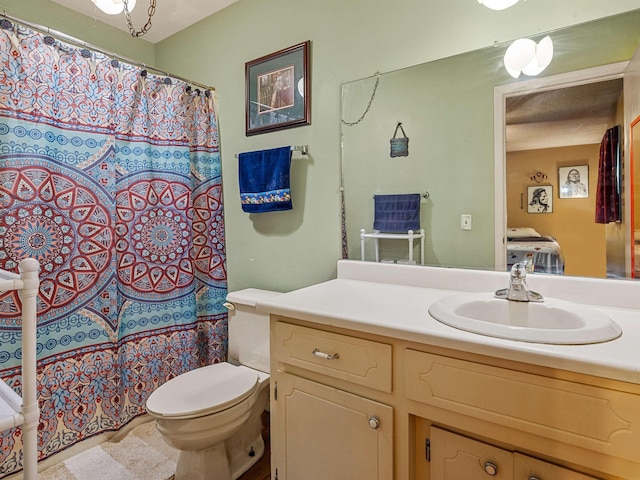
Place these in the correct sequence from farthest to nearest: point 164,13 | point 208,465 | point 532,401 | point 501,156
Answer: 1. point 164,13
2. point 208,465
3. point 501,156
4. point 532,401

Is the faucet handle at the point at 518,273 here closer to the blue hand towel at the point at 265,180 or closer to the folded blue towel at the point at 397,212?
the folded blue towel at the point at 397,212

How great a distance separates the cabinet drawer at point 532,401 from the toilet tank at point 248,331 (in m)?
0.94

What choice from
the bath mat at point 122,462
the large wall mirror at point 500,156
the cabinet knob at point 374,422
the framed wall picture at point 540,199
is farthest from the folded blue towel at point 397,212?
the bath mat at point 122,462

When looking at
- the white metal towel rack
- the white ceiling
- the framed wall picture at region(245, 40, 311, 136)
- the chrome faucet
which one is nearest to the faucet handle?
the chrome faucet

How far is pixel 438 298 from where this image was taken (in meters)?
1.22

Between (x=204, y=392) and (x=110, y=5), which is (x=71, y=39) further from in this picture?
(x=204, y=392)

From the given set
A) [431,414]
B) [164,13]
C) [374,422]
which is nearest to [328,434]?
[374,422]

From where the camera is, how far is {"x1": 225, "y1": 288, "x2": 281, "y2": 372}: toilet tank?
5.54 feet

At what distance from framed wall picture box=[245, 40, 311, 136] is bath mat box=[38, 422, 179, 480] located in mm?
1734

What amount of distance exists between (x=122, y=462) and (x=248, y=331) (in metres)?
0.81

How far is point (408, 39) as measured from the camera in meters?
1.46

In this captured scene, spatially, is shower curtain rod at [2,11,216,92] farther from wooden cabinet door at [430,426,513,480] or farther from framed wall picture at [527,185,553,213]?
wooden cabinet door at [430,426,513,480]

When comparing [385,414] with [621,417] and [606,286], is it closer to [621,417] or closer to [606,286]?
[621,417]

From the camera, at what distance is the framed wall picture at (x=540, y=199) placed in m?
1.19
